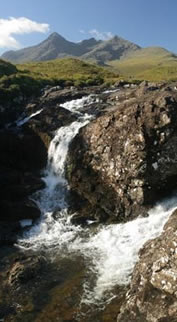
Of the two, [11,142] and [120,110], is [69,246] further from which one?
[11,142]

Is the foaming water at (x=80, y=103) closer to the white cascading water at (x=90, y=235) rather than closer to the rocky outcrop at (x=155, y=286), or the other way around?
the white cascading water at (x=90, y=235)

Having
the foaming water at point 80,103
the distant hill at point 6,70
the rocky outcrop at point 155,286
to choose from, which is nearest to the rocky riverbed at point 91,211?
the rocky outcrop at point 155,286

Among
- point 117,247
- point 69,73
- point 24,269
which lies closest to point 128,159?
point 117,247

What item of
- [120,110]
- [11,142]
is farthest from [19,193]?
[120,110]

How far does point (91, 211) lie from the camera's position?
39438 mm

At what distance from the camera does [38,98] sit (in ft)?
219

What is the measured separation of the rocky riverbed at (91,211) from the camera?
23.5 m

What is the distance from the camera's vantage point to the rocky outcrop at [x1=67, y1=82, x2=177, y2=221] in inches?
1462

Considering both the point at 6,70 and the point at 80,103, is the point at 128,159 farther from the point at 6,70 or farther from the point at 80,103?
the point at 6,70

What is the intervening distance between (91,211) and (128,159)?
20.4 ft

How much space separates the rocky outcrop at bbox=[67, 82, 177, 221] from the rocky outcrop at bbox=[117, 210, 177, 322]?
1281 centimetres

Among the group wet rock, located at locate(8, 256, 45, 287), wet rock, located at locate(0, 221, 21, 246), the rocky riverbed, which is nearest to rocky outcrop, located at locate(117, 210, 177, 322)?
the rocky riverbed

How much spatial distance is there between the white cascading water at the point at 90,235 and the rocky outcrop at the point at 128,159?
5.52 ft

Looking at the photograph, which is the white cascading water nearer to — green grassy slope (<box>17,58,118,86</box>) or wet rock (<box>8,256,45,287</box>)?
wet rock (<box>8,256,45,287</box>)
